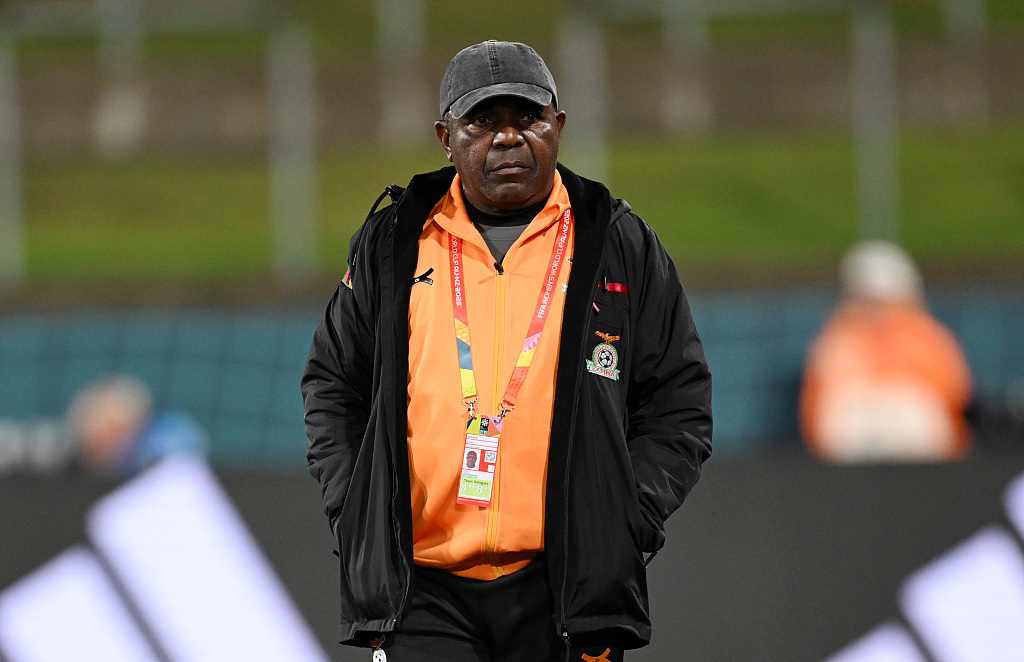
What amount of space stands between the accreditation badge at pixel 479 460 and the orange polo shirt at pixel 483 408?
11 millimetres

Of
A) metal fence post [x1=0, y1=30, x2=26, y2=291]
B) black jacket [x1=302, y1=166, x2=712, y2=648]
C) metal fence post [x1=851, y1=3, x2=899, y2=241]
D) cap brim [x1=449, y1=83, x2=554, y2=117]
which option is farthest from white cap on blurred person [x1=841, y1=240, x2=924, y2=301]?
metal fence post [x1=0, y1=30, x2=26, y2=291]

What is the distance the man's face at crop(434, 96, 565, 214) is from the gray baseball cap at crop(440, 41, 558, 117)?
23 millimetres

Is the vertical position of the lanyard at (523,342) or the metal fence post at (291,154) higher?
the metal fence post at (291,154)

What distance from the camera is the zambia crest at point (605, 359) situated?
233 cm

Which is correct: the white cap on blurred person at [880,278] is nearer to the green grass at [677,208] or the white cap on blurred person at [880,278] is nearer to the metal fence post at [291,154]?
the green grass at [677,208]

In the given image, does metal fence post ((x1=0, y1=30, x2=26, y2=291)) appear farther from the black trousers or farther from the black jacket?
the black trousers

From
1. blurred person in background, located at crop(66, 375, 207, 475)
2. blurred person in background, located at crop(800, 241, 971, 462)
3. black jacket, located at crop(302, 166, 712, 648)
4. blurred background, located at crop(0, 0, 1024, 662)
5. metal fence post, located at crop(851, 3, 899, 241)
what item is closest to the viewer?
black jacket, located at crop(302, 166, 712, 648)

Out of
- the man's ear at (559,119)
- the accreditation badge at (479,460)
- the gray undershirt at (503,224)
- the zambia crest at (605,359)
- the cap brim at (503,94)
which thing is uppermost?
the cap brim at (503,94)

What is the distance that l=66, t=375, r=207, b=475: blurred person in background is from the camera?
6398 mm

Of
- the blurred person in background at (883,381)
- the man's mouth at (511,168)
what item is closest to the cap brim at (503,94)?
the man's mouth at (511,168)

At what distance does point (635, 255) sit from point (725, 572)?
1.85 metres

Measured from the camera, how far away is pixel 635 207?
9484 mm

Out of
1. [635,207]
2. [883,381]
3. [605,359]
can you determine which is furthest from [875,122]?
[605,359]

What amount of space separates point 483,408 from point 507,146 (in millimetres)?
472
